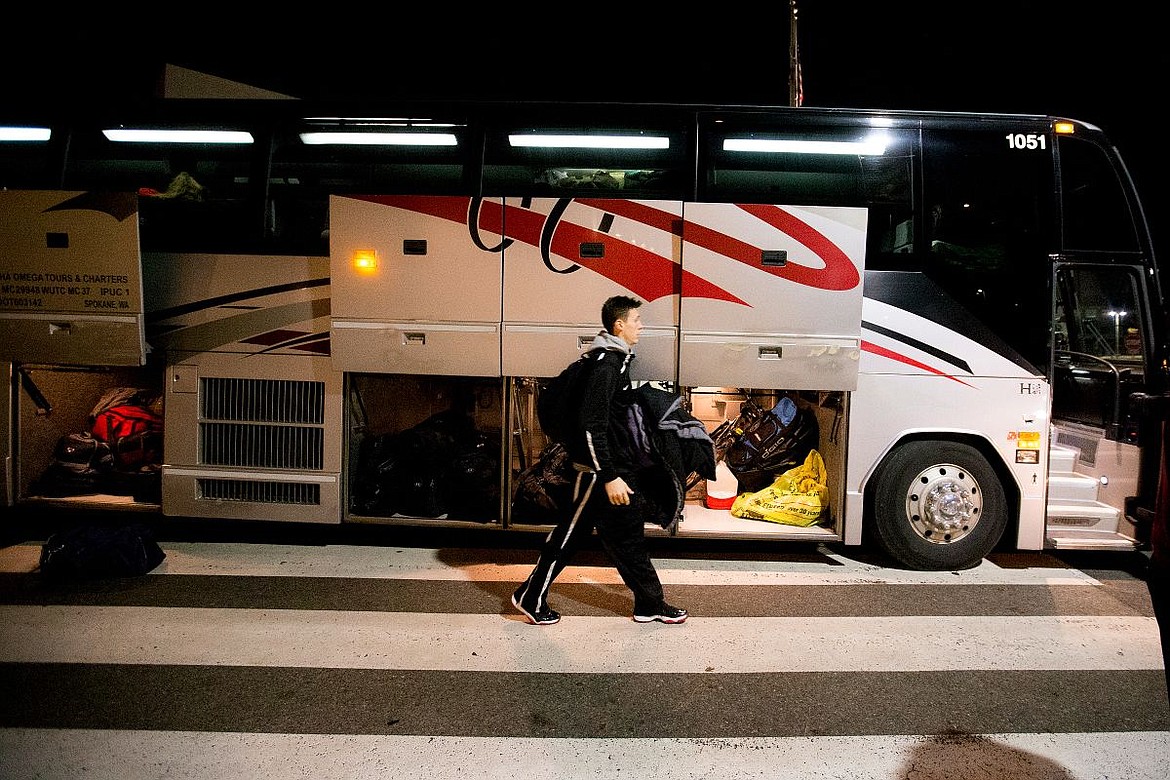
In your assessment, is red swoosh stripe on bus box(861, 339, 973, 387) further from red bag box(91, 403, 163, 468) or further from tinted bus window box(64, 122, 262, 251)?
red bag box(91, 403, 163, 468)

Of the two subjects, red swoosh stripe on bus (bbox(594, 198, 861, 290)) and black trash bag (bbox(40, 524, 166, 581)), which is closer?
black trash bag (bbox(40, 524, 166, 581))

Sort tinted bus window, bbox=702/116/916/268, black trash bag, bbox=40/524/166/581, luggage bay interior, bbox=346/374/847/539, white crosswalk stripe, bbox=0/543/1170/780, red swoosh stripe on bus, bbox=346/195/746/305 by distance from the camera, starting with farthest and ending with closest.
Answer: luggage bay interior, bbox=346/374/847/539
tinted bus window, bbox=702/116/916/268
red swoosh stripe on bus, bbox=346/195/746/305
black trash bag, bbox=40/524/166/581
white crosswalk stripe, bbox=0/543/1170/780

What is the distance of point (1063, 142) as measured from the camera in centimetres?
543

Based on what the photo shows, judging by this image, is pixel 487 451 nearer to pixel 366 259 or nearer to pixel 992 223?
pixel 366 259

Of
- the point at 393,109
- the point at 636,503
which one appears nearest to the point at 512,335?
the point at 636,503

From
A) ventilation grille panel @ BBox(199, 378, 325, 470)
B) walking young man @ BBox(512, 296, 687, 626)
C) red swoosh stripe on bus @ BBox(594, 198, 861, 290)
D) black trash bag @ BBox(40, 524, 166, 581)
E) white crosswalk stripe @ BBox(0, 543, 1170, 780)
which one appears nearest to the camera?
white crosswalk stripe @ BBox(0, 543, 1170, 780)

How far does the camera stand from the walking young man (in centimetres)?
414

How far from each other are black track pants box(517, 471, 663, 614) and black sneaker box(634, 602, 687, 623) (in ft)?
0.12

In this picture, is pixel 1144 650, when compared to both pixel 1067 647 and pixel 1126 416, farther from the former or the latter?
pixel 1126 416

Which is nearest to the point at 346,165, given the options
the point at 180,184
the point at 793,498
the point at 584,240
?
the point at 180,184

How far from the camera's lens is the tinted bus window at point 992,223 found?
5422 mm

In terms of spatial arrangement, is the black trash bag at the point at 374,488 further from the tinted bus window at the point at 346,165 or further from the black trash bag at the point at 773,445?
the black trash bag at the point at 773,445

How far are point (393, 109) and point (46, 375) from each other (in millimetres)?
4120

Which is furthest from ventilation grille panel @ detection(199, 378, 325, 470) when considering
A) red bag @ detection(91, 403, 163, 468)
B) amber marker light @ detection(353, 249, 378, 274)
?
amber marker light @ detection(353, 249, 378, 274)
